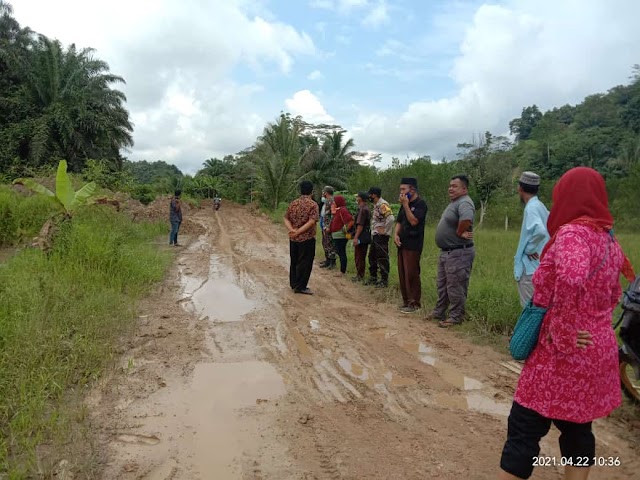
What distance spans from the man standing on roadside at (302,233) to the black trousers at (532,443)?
5.15 metres

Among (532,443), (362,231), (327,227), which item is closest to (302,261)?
(362,231)

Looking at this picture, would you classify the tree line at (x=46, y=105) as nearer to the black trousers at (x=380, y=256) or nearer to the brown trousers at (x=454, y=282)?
the black trousers at (x=380, y=256)

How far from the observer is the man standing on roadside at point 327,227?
9625 millimetres

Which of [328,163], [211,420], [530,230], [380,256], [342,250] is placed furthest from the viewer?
[328,163]

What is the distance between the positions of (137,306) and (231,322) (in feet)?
4.39

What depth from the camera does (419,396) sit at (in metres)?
A: 3.71

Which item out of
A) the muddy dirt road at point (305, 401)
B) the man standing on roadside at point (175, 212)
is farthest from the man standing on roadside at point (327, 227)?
the man standing on roadside at point (175, 212)

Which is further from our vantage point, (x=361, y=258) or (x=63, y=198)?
(x=63, y=198)

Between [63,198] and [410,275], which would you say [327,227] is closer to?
[410,275]

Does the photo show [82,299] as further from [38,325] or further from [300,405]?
[300,405]

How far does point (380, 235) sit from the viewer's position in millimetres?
7391

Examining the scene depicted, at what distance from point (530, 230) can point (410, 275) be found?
232 cm

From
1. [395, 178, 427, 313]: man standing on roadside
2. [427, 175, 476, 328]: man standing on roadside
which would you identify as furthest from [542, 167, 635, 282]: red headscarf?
[395, 178, 427, 313]: man standing on roadside

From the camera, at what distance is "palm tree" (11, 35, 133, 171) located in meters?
24.0
